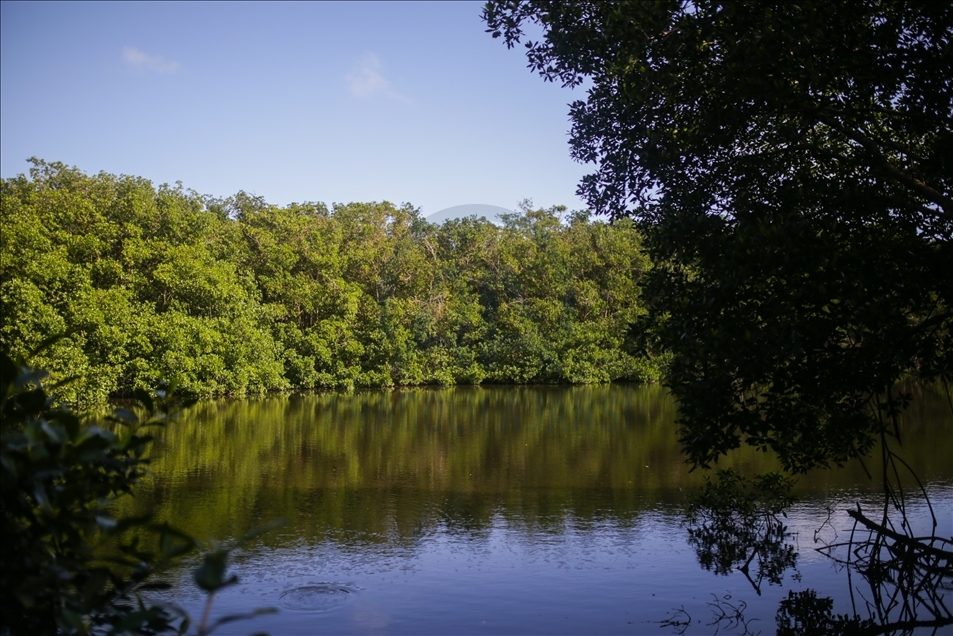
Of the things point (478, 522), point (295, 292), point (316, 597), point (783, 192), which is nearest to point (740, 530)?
point (478, 522)

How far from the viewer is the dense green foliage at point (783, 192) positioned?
6.08 m

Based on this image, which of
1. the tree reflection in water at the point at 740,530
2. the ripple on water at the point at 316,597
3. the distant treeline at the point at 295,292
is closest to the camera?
the ripple on water at the point at 316,597

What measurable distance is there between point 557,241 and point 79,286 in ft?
78.8

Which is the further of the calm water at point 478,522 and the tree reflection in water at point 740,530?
the tree reflection in water at point 740,530

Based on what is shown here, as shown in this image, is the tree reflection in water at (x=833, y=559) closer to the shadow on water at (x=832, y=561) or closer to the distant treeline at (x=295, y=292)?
the shadow on water at (x=832, y=561)

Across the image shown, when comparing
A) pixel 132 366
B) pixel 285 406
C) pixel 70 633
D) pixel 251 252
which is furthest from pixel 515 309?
pixel 70 633

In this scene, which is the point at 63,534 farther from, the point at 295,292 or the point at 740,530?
the point at 295,292

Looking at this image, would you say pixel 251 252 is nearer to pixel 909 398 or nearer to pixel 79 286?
pixel 79 286

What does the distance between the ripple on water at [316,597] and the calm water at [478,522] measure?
0.08 feet

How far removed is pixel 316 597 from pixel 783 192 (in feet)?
17.0

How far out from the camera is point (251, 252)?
36375 millimetres

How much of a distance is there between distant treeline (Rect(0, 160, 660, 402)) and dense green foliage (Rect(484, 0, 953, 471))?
15406 millimetres

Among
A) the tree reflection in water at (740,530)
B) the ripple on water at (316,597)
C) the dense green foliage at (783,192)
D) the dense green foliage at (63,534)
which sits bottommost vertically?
the ripple on water at (316,597)

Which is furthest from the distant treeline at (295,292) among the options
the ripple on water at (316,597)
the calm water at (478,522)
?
the ripple on water at (316,597)
